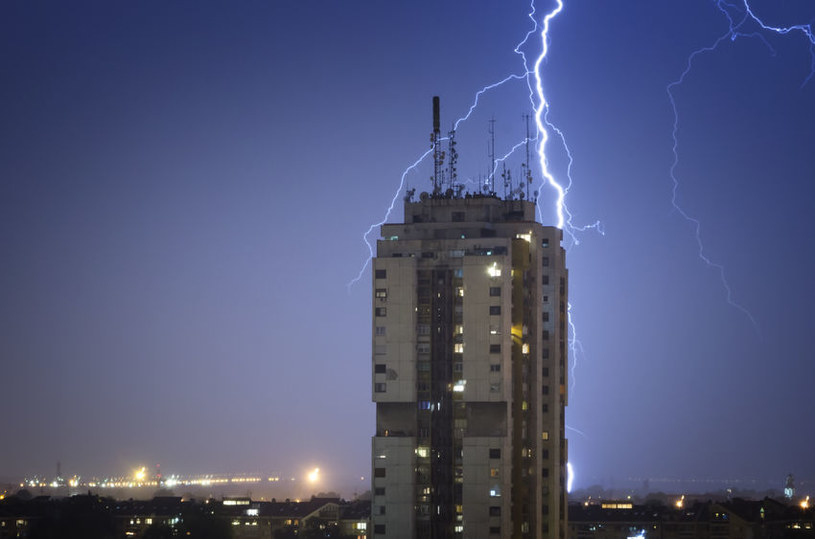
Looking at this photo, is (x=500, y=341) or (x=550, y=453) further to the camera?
(x=550, y=453)

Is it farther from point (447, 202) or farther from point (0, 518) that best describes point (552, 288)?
point (0, 518)

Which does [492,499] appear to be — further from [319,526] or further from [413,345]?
[319,526]

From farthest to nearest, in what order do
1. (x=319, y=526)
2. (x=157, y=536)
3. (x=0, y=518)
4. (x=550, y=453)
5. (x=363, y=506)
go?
1. (x=363, y=506)
2. (x=319, y=526)
3. (x=0, y=518)
4. (x=157, y=536)
5. (x=550, y=453)

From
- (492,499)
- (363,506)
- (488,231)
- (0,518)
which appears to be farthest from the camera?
(363,506)

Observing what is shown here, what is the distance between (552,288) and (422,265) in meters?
15.3

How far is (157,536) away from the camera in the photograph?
122m

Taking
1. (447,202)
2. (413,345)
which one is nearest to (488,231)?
(447,202)

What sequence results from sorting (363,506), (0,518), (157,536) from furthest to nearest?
1. (363,506)
2. (0,518)
3. (157,536)

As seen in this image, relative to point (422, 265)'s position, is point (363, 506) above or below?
below

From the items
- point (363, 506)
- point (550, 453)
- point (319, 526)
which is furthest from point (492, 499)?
point (363, 506)

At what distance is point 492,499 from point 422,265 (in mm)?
14024

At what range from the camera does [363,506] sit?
163000 millimetres

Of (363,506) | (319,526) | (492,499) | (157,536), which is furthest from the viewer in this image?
(363,506)

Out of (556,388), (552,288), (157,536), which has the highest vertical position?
(552,288)
